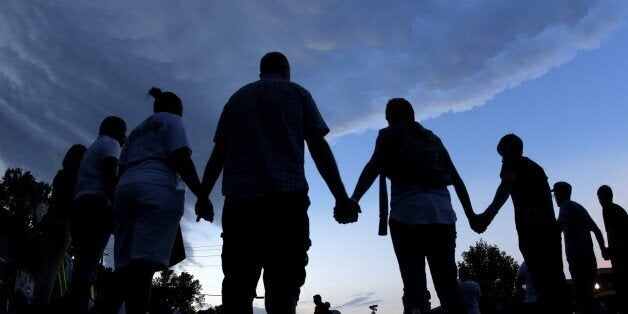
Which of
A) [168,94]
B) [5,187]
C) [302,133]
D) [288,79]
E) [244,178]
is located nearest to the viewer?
[244,178]

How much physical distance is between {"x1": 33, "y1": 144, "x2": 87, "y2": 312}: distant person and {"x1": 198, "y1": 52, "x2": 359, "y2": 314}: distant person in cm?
265

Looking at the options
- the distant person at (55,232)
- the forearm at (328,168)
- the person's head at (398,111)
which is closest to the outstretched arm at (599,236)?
the person's head at (398,111)

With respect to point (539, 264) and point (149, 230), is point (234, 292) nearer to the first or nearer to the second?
point (149, 230)

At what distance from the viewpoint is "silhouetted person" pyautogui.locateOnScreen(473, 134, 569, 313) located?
4410mm

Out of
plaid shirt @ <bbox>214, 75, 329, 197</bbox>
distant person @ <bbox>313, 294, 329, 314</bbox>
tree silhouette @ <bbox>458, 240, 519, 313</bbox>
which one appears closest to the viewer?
plaid shirt @ <bbox>214, 75, 329, 197</bbox>

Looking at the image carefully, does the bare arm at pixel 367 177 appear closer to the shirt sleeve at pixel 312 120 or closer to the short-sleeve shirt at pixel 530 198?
the shirt sleeve at pixel 312 120

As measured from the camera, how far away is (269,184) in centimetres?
286

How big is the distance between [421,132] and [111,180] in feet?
9.78

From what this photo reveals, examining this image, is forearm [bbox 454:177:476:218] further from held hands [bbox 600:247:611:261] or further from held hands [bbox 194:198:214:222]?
held hands [bbox 600:247:611:261]

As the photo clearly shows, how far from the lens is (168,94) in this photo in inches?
163

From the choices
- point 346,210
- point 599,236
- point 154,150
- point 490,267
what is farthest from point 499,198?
point 490,267

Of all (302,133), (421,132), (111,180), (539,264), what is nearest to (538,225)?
(539,264)

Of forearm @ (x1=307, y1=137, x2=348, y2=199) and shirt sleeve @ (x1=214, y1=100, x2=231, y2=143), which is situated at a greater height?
shirt sleeve @ (x1=214, y1=100, x2=231, y2=143)

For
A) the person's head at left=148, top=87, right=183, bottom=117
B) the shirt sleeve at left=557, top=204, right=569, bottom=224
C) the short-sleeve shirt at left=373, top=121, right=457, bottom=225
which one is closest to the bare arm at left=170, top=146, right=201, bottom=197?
the person's head at left=148, top=87, right=183, bottom=117
